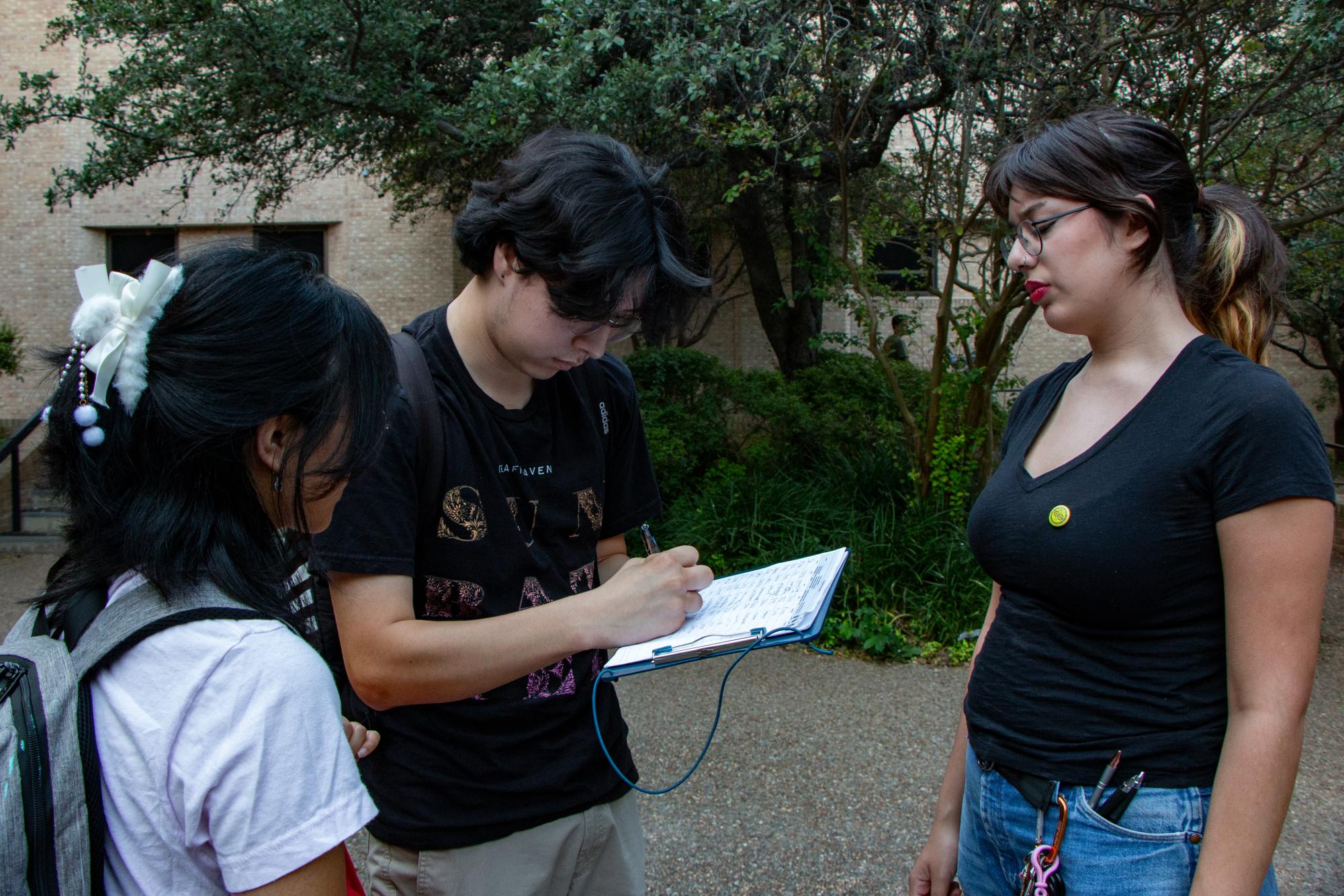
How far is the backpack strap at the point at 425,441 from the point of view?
5.17ft

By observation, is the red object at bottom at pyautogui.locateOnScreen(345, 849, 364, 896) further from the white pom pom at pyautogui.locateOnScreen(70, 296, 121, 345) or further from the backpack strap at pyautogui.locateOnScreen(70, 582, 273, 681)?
the white pom pom at pyautogui.locateOnScreen(70, 296, 121, 345)

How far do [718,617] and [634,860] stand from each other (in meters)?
0.56

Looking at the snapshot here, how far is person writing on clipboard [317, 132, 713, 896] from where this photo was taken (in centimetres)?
150

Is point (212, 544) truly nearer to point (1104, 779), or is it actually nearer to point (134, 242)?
point (1104, 779)

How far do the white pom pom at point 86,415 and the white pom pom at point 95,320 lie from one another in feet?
0.27

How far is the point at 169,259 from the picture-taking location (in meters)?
1.25

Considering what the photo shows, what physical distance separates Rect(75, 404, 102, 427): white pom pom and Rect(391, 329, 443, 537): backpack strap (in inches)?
20.6

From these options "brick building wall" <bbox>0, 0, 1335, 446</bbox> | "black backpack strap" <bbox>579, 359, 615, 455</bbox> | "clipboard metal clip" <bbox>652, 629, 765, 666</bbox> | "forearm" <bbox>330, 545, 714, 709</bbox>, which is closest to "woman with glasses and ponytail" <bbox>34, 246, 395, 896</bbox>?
"forearm" <bbox>330, 545, 714, 709</bbox>

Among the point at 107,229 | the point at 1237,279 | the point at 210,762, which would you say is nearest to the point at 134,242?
the point at 107,229

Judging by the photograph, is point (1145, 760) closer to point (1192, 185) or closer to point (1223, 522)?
point (1223, 522)

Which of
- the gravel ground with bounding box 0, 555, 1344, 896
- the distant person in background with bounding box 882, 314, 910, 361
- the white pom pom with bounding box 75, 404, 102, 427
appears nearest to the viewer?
the white pom pom with bounding box 75, 404, 102, 427

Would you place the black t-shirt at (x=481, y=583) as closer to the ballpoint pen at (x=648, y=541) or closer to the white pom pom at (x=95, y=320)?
the ballpoint pen at (x=648, y=541)

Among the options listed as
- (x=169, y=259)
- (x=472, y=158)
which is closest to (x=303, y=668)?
(x=169, y=259)

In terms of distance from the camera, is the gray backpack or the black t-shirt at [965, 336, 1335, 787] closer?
the gray backpack
